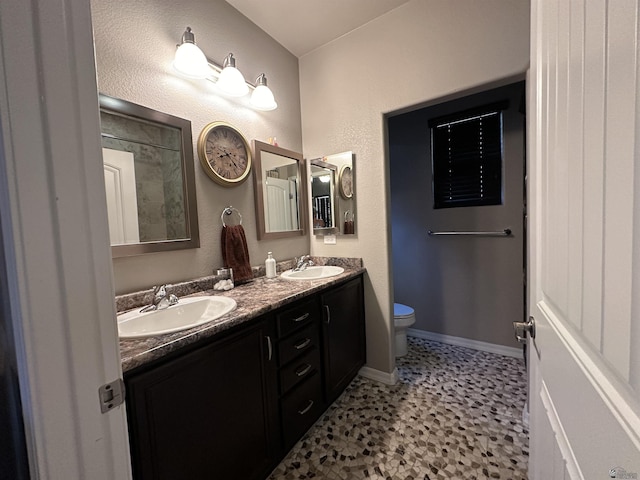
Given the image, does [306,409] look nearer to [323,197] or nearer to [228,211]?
[228,211]

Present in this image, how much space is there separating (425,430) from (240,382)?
117cm

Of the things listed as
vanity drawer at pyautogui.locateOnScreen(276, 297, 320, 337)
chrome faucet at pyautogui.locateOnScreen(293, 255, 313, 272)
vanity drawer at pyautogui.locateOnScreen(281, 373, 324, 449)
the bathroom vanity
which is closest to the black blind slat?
chrome faucet at pyautogui.locateOnScreen(293, 255, 313, 272)

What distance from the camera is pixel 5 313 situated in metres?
0.37

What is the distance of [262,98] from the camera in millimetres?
1821

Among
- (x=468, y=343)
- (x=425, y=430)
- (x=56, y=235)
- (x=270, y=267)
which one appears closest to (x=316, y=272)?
(x=270, y=267)

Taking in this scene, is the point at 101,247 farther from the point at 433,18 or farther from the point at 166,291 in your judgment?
the point at 433,18

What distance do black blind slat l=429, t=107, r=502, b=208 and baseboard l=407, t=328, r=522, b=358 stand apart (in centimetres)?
129

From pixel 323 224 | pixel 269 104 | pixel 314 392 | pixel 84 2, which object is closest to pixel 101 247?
pixel 84 2

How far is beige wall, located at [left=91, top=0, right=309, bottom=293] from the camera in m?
1.22

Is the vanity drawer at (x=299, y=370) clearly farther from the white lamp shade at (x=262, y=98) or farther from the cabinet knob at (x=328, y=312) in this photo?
the white lamp shade at (x=262, y=98)

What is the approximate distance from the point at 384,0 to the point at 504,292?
2.42 m

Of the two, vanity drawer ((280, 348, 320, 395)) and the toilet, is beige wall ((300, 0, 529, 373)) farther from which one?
vanity drawer ((280, 348, 320, 395))

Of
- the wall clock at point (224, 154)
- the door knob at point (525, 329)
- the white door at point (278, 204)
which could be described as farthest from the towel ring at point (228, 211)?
the door knob at point (525, 329)

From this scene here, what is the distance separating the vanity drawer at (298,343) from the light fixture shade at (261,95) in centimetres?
151
